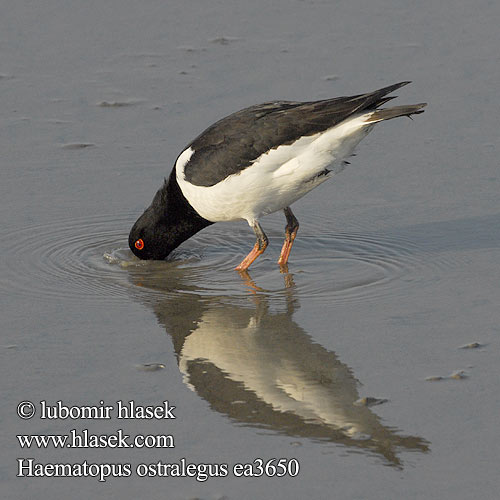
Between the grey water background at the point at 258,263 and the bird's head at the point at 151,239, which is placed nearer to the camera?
the grey water background at the point at 258,263

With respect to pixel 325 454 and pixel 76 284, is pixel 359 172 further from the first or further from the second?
pixel 325 454

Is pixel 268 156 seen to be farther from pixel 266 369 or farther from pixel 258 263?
pixel 266 369

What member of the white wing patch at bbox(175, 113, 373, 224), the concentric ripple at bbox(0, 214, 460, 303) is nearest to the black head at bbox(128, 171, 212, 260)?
the concentric ripple at bbox(0, 214, 460, 303)

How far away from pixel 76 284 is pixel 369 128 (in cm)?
255

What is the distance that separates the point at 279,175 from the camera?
8.24m

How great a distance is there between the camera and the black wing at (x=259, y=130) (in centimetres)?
812

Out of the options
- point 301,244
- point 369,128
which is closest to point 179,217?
point 301,244

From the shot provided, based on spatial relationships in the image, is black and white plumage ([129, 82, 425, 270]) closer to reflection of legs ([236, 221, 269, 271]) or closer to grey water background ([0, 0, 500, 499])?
reflection of legs ([236, 221, 269, 271])

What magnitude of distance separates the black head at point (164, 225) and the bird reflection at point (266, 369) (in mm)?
558

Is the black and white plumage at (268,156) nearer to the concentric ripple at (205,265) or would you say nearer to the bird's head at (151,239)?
the bird's head at (151,239)

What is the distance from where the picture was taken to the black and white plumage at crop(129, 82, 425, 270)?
8.13 metres

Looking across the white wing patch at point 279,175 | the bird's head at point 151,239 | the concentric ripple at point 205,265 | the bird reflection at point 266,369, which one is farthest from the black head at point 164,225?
the bird reflection at point 266,369

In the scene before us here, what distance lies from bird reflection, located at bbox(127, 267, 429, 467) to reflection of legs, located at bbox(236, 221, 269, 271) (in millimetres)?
237

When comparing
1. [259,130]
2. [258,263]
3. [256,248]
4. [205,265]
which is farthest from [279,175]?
[205,265]
